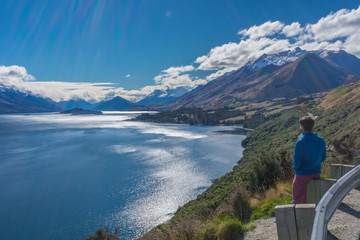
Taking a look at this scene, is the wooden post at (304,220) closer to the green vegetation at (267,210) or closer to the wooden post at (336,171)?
the wooden post at (336,171)

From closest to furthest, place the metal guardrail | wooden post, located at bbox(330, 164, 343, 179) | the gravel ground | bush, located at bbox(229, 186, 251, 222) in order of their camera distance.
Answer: the metal guardrail, the gravel ground, wooden post, located at bbox(330, 164, 343, 179), bush, located at bbox(229, 186, 251, 222)

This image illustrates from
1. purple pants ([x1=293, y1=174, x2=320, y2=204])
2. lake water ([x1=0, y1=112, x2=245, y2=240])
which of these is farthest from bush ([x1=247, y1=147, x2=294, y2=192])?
lake water ([x1=0, y1=112, x2=245, y2=240])

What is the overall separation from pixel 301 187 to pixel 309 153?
86 centimetres

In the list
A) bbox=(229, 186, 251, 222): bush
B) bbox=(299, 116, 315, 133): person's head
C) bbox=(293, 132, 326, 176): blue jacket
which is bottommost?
bbox=(229, 186, 251, 222): bush

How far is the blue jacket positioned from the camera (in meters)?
5.22

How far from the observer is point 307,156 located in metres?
5.23

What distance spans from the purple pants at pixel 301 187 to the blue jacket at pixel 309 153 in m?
0.12

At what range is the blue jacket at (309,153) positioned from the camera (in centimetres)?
522

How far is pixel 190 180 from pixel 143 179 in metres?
10.4

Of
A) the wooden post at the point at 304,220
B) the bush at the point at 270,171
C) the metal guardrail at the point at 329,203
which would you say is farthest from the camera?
the bush at the point at 270,171

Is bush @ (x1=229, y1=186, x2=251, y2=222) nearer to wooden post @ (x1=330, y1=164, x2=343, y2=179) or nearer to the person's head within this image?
wooden post @ (x1=330, y1=164, x2=343, y2=179)

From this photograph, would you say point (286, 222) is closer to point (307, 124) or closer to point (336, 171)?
point (307, 124)

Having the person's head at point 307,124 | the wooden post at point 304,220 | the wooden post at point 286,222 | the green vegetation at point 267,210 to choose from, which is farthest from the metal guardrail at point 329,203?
the green vegetation at point 267,210

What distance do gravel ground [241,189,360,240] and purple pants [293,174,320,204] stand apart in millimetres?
708
